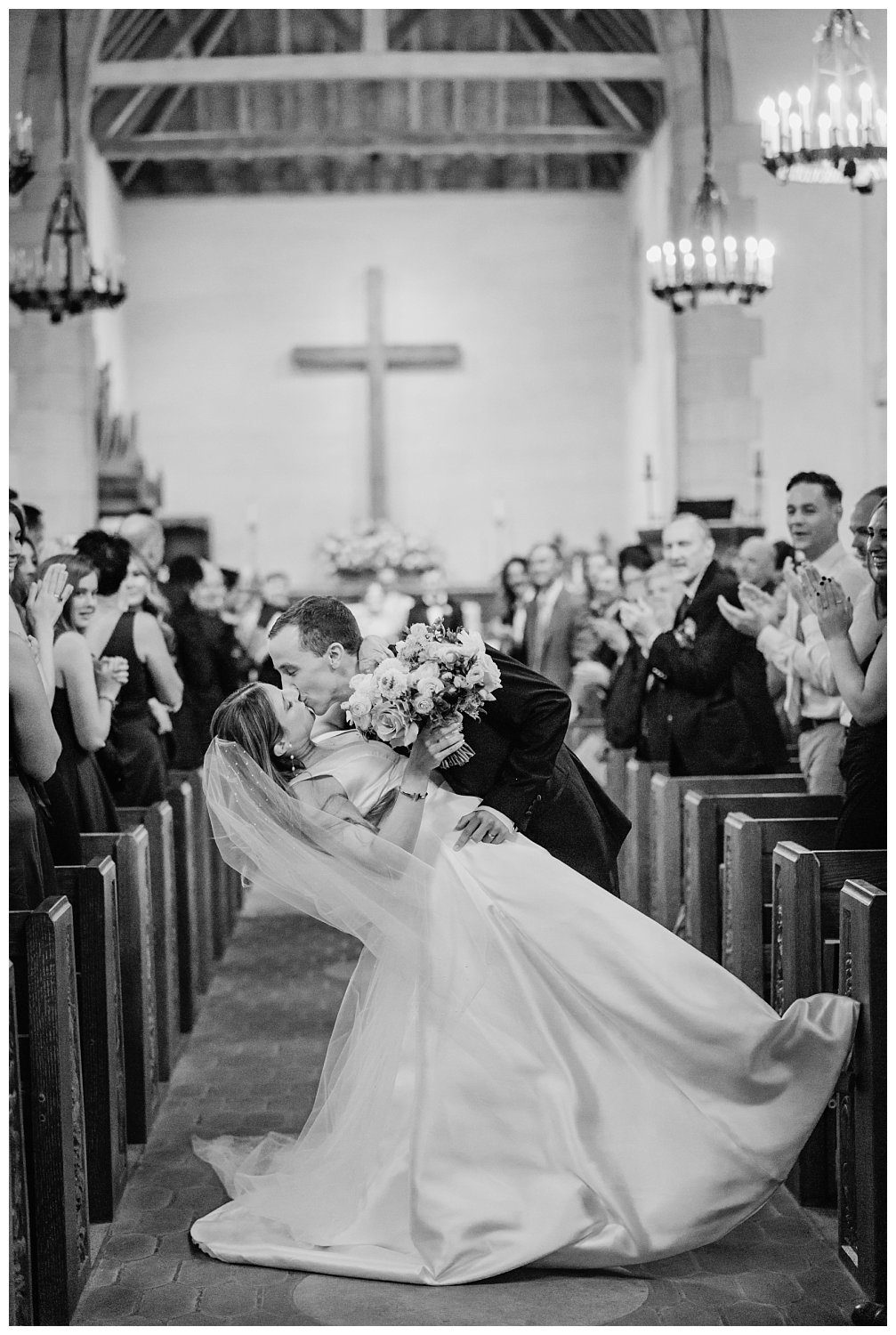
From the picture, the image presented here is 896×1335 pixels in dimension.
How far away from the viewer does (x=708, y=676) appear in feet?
17.5

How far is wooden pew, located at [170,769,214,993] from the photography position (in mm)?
5648

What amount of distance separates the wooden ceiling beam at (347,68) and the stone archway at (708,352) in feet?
3.71

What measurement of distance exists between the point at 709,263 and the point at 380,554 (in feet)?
21.5

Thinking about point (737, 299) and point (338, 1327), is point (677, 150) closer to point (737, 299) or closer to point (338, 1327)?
point (737, 299)

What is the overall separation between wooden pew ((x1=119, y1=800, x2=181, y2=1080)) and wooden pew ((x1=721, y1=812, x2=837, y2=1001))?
64.8 inches

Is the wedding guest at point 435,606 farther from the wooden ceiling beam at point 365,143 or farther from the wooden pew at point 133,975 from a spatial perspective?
the wooden ceiling beam at point 365,143

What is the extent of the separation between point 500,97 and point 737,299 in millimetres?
7867

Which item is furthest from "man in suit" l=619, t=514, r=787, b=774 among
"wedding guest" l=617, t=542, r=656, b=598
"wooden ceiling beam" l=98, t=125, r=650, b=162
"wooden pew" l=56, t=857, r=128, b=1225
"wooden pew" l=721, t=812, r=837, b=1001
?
"wooden ceiling beam" l=98, t=125, r=650, b=162

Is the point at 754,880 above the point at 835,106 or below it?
below

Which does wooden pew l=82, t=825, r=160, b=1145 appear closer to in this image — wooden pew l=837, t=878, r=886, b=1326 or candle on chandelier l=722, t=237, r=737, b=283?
wooden pew l=837, t=878, r=886, b=1326

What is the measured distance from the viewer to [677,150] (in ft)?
46.0

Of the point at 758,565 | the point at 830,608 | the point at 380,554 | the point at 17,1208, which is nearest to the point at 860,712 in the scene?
the point at 830,608

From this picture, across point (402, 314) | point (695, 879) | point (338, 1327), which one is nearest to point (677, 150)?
point (402, 314)

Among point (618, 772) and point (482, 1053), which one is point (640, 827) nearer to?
point (618, 772)
